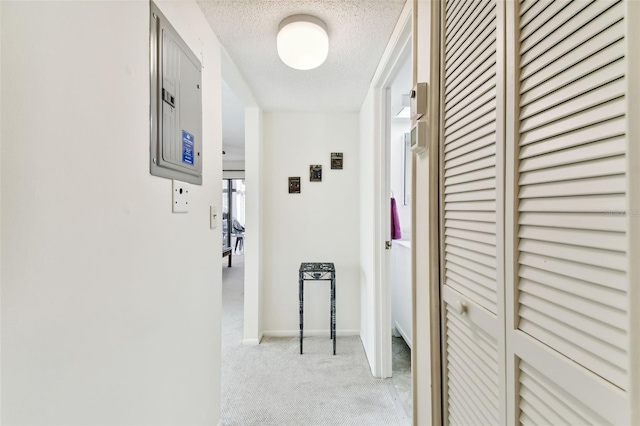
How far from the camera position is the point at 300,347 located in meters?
2.38

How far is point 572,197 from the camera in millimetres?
499

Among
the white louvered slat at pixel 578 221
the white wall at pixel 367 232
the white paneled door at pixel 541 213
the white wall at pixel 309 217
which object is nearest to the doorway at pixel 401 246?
the white wall at pixel 367 232

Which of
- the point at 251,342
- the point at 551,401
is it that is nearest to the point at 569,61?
the point at 551,401

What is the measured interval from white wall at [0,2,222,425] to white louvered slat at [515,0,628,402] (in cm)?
100

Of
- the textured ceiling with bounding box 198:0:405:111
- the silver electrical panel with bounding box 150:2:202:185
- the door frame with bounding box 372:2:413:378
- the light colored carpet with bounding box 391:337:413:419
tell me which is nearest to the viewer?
the silver electrical panel with bounding box 150:2:202:185

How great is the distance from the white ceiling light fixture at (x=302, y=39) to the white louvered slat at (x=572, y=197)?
102 centimetres

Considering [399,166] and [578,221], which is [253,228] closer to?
[399,166]

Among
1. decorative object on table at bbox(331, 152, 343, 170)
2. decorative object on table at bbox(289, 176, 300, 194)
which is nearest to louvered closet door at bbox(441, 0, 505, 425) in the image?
decorative object on table at bbox(331, 152, 343, 170)

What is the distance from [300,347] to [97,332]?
1938 mm

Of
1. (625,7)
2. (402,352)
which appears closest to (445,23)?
(625,7)

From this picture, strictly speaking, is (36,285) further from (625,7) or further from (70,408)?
(625,7)

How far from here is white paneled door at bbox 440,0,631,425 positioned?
43cm

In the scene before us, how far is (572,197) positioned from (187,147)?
124 centimetres

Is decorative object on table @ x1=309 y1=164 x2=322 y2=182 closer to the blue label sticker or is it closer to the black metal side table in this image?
the black metal side table
